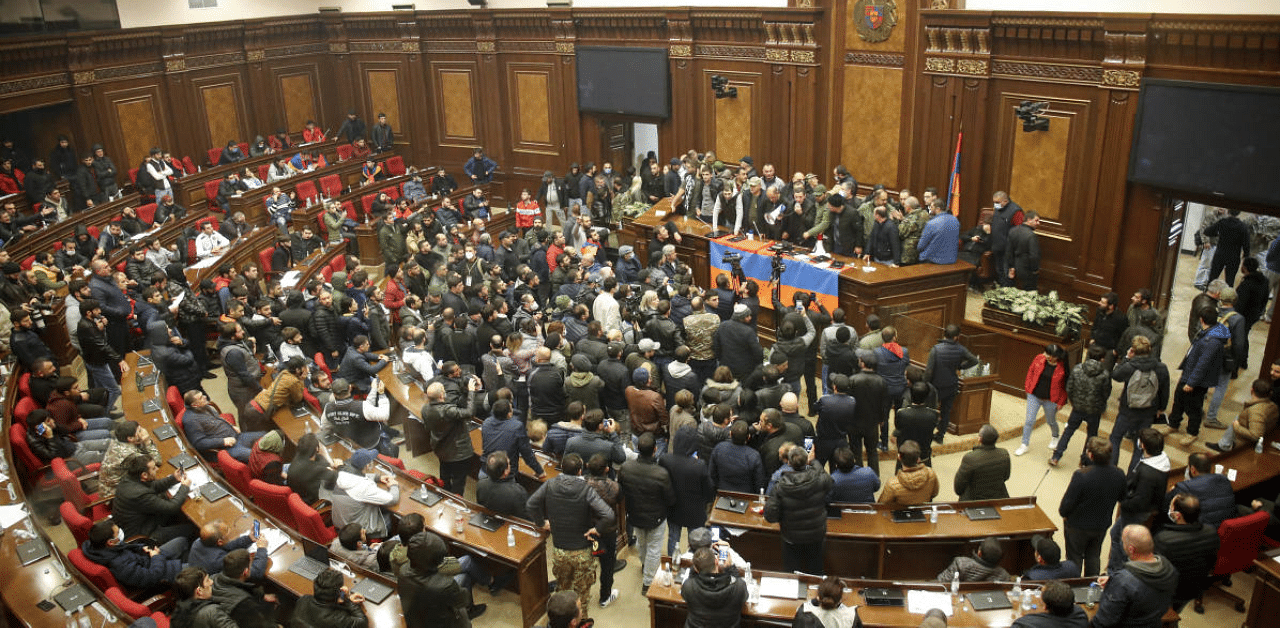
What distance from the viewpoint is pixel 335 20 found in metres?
20.2

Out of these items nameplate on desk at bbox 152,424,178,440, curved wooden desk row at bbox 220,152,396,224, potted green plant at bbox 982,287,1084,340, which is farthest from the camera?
curved wooden desk row at bbox 220,152,396,224

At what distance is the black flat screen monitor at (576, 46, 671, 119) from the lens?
16.5m

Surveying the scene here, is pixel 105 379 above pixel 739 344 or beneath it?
beneath

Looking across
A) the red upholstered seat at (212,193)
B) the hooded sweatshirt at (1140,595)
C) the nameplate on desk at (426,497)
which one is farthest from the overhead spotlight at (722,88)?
the hooded sweatshirt at (1140,595)

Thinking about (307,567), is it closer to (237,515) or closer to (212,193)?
(237,515)

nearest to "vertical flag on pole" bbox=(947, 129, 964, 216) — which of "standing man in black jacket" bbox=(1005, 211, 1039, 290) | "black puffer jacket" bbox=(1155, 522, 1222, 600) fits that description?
"standing man in black jacket" bbox=(1005, 211, 1039, 290)

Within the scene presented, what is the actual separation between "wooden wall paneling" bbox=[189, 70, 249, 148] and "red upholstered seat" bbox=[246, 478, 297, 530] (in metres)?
13.3

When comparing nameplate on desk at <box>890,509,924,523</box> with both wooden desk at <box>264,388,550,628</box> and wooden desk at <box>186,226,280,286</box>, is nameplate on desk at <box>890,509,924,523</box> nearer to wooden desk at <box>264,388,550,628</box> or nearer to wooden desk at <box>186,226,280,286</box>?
wooden desk at <box>264,388,550,628</box>

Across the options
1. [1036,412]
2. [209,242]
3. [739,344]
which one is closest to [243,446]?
[739,344]

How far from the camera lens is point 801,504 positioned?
649cm

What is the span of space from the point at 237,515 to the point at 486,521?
6.76ft

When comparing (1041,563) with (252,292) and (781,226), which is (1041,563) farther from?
(252,292)

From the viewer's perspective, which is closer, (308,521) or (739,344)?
(308,521)

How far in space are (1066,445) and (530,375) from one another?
17.9 ft
